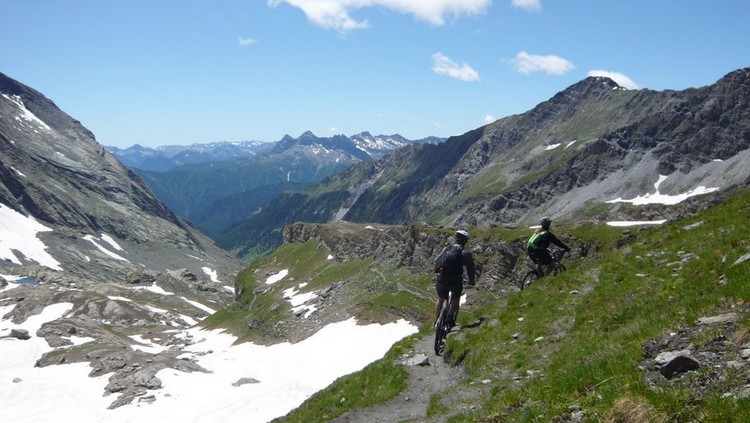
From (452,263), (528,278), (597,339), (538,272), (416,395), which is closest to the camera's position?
(597,339)

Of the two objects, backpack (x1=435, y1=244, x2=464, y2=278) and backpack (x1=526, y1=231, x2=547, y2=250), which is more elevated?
Answer: backpack (x1=526, y1=231, x2=547, y2=250)

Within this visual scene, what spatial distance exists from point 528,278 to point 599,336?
494 inches

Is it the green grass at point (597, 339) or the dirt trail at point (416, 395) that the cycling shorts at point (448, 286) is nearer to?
the green grass at point (597, 339)

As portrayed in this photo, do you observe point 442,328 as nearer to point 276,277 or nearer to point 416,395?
point 416,395

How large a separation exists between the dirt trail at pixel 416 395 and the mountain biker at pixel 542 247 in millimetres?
8101

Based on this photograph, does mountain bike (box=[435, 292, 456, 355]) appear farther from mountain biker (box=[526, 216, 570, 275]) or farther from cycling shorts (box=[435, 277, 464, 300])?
mountain biker (box=[526, 216, 570, 275])

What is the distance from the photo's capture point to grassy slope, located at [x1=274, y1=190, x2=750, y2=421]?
1037cm

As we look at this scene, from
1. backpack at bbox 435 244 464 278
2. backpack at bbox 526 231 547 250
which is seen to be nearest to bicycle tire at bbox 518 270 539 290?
backpack at bbox 526 231 547 250

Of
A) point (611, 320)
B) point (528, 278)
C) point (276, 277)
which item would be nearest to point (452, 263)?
point (611, 320)

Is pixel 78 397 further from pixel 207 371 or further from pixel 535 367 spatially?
pixel 535 367

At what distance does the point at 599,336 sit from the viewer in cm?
1670

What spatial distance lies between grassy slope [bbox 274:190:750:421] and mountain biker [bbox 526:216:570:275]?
1.73 meters

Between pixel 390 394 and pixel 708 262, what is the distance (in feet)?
39.4

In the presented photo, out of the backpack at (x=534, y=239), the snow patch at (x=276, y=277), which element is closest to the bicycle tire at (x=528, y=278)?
the backpack at (x=534, y=239)
